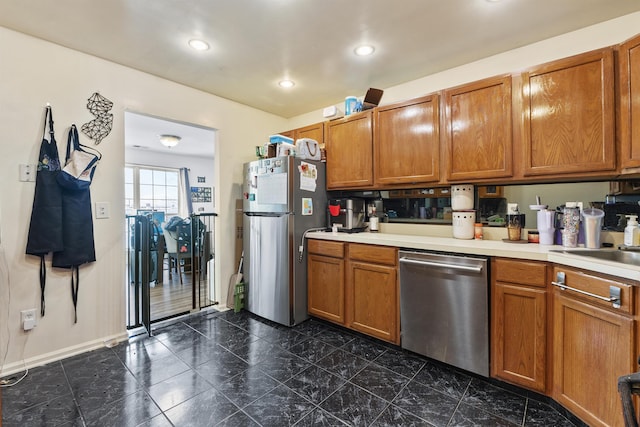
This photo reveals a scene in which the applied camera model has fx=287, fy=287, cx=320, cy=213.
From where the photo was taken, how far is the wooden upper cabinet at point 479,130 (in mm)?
2082

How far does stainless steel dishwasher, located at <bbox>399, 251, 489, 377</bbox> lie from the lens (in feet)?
6.12

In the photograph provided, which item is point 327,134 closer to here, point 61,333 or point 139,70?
point 139,70

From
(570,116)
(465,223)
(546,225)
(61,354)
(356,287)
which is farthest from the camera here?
(356,287)

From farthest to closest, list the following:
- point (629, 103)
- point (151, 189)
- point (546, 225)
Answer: point (151, 189) → point (546, 225) → point (629, 103)

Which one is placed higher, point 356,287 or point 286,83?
point 286,83

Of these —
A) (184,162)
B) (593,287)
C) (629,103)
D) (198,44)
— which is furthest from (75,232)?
(184,162)

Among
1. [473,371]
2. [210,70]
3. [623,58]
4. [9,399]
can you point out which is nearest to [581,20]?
[623,58]

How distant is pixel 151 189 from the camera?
21.2 feet

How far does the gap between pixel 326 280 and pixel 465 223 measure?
133 cm

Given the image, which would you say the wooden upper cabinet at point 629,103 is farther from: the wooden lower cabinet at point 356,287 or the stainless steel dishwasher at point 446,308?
the wooden lower cabinet at point 356,287

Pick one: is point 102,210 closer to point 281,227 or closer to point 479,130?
point 281,227

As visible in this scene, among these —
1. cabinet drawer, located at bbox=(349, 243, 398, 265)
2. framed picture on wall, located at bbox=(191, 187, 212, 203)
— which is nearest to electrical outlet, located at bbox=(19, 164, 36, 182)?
cabinet drawer, located at bbox=(349, 243, 398, 265)

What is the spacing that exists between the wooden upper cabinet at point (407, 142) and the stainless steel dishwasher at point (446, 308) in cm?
77

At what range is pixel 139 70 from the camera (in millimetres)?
2658
